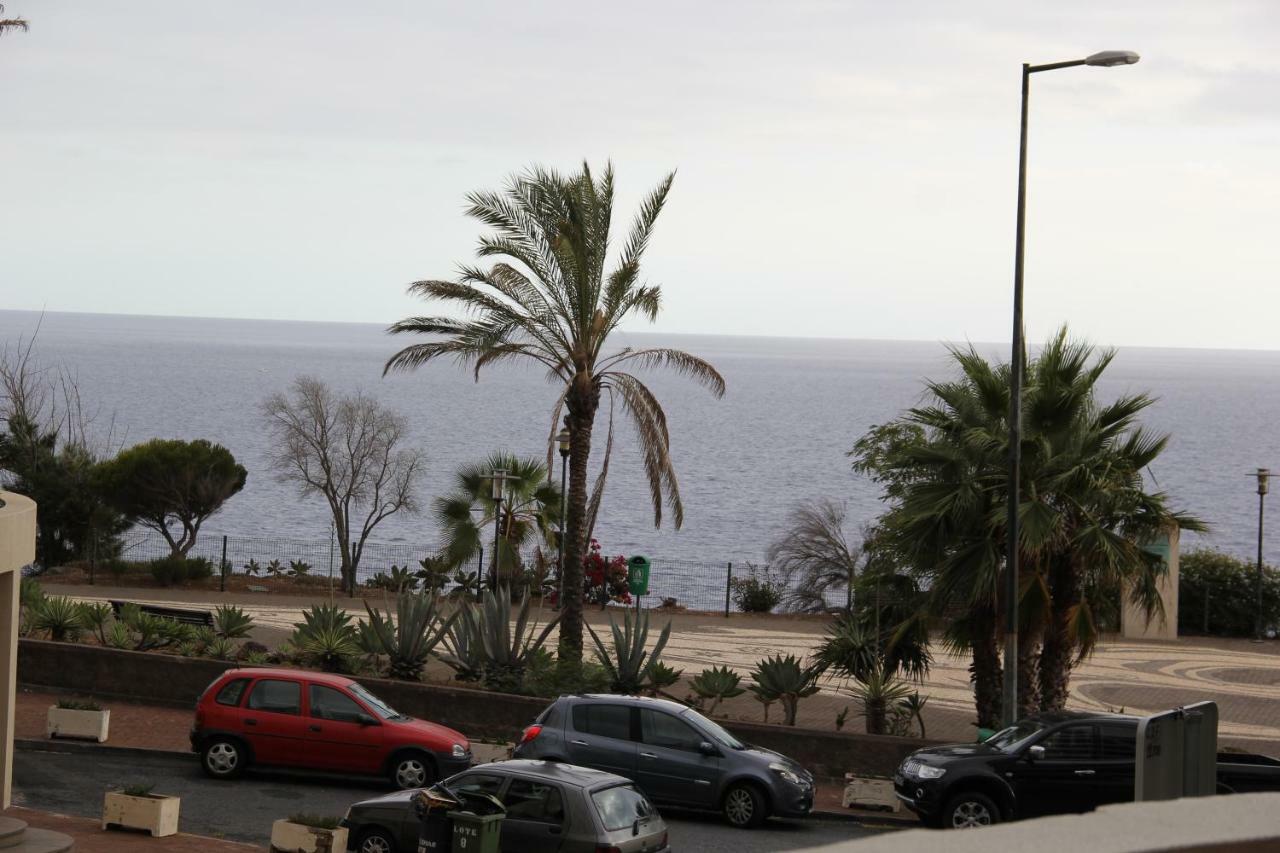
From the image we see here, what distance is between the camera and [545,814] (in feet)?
45.1

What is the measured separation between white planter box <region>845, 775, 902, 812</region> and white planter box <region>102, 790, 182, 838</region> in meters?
8.24

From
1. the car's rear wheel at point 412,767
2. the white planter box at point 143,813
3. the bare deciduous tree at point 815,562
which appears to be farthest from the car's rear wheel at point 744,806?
the bare deciduous tree at point 815,562

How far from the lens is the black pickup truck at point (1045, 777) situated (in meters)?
16.5

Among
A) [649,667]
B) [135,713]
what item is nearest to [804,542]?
[649,667]

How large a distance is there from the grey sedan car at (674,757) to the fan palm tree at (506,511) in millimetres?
17925

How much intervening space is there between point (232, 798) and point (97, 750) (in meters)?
3.38

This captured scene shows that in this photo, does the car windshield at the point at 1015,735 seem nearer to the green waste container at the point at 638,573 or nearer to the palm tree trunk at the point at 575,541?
the palm tree trunk at the point at 575,541

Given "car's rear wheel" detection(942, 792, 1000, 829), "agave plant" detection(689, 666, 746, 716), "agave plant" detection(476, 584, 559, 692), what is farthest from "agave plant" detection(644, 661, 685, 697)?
"car's rear wheel" detection(942, 792, 1000, 829)

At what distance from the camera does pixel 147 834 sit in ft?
49.4

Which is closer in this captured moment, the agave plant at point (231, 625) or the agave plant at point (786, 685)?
the agave plant at point (786, 685)

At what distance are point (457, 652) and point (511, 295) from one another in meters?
7.82

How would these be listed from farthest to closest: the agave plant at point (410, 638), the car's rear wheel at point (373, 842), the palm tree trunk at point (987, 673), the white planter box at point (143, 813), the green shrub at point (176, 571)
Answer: the green shrub at point (176, 571) → the agave plant at point (410, 638) → the palm tree trunk at point (987, 673) → the white planter box at point (143, 813) → the car's rear wheel at point (373, 842)

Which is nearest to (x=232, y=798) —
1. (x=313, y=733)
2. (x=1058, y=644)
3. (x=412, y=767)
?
(x=313, y=733)

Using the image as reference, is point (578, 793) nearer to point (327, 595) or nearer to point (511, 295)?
point (511, 295)
